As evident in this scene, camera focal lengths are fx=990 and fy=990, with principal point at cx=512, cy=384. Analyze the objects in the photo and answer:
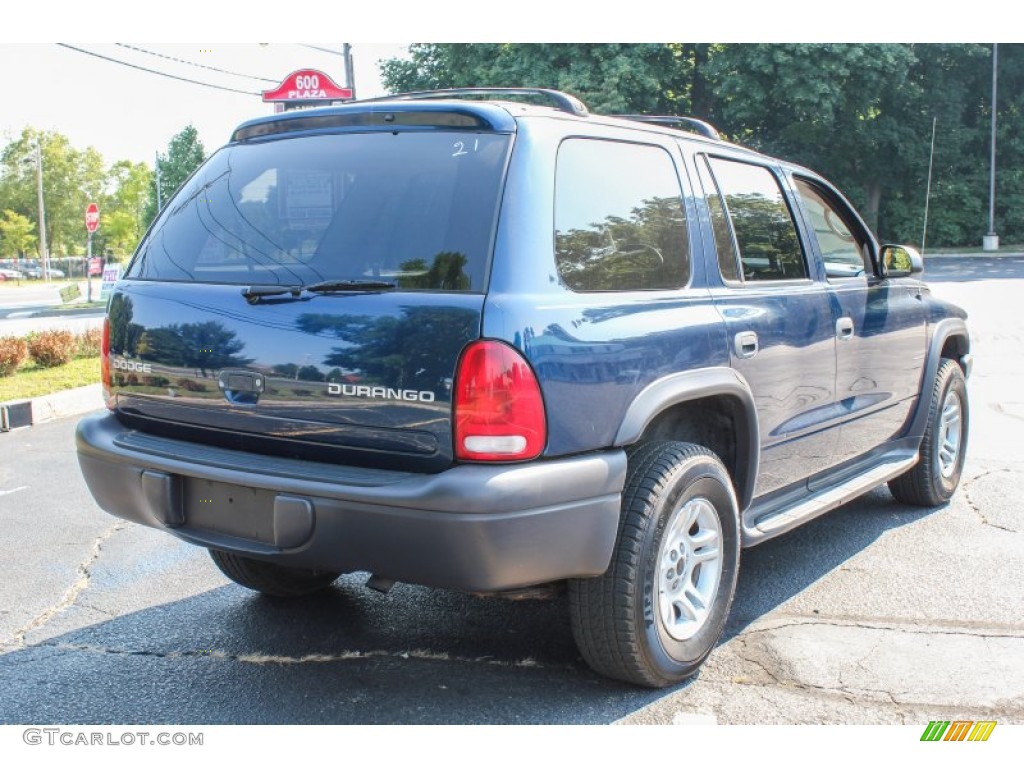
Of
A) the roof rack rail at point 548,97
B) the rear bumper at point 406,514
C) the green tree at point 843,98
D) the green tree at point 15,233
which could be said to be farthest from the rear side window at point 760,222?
the green tree at point 15,233

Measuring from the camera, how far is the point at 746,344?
3609mm

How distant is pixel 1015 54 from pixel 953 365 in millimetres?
36881

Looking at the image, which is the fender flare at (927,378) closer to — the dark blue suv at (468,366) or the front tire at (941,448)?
the front tire at (941,448)

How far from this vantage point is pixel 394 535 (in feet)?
8.92

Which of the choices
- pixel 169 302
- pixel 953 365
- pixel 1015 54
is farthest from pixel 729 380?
pixel 1015 54

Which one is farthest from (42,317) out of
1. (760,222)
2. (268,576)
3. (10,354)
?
(760,222)

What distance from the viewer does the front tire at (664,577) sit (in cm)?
303

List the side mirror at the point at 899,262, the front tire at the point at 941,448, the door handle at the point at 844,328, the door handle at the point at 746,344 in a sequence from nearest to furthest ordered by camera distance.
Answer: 1. the door handle at the point at 746,344
2. the door handle at the point at 844,328
3. the side mirror at the point at 899,262
4. the front tire at the point at 941,448

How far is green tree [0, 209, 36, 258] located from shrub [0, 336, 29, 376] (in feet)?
202

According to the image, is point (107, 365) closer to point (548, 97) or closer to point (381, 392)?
point (381, 392)

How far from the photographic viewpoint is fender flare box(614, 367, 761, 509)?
9.93ft

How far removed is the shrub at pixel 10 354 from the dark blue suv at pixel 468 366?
7.47 metres

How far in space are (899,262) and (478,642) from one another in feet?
9.62

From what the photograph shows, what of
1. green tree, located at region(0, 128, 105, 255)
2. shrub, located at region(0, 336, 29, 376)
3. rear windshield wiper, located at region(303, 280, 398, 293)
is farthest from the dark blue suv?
green tree, located at region(0, 128, 105, 255)
